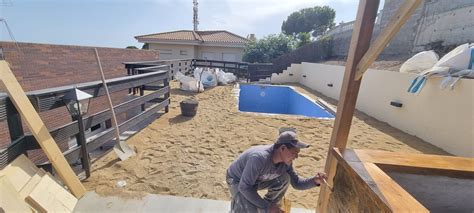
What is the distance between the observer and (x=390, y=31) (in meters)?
1.38

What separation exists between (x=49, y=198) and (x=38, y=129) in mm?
639

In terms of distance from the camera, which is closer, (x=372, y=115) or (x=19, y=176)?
(x=19, y=176)

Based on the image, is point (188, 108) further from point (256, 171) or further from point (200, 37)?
point (200, 37)

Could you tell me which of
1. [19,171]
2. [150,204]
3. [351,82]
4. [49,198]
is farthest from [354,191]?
[19,171]

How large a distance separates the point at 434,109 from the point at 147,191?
5.42m

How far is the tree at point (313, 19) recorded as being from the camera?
98.5ft

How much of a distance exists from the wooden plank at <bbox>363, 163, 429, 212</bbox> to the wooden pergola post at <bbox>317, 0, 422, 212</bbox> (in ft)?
1.56

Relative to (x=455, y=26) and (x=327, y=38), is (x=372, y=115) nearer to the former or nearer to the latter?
(x=455, y=26)

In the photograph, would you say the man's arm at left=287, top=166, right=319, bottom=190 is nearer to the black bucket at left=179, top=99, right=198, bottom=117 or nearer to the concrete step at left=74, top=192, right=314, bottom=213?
the concrete step at left=74, top=192, right=314, bottom=213

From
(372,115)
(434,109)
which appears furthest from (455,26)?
(434,109)

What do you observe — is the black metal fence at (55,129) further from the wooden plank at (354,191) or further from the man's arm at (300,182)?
the wooden plank at (354,191)

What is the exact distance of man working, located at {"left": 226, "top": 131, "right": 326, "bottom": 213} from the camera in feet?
5.32

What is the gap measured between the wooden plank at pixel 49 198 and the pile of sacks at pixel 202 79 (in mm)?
7012

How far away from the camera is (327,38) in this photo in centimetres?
1455
